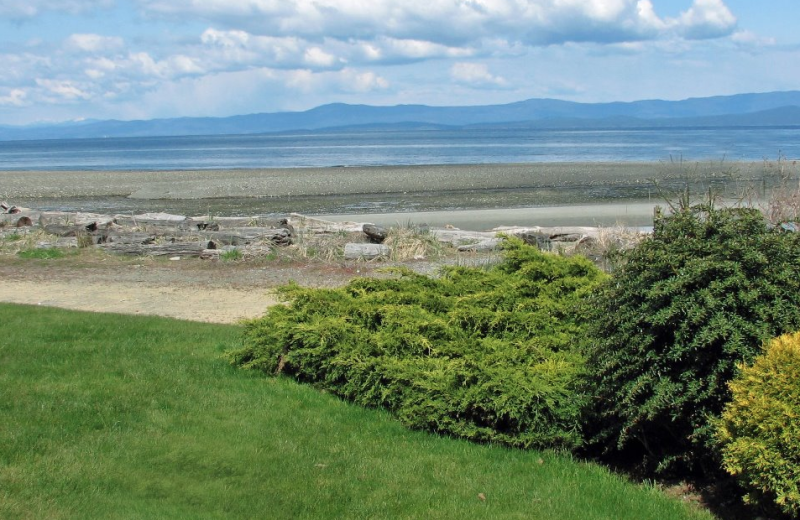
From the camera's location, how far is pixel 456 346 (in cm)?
701

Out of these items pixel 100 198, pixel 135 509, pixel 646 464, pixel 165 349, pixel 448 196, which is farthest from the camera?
pixel 100 198

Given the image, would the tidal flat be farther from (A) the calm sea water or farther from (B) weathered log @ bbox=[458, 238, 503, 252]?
(B) weathered log @ bbox=[458, 238, 503, 252]

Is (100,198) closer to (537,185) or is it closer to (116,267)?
(537,185)

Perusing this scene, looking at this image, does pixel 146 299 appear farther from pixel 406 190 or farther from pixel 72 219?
pixel 406 190

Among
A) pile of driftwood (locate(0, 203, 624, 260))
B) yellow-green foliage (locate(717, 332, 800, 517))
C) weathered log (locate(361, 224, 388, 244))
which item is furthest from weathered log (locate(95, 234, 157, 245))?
yellow-green foliage (locate(717, 332, 800, 517))

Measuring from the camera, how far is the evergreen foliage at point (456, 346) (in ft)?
20.0

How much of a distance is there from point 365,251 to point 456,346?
8985mm

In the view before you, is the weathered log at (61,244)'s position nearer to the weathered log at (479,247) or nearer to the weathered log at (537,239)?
the weathered log at (479,247)

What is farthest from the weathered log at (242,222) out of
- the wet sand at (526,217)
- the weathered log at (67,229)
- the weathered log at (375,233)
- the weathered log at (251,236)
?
the wet sand at (526,217)

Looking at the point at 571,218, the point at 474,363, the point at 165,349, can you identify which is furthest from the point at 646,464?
the point at 571,218

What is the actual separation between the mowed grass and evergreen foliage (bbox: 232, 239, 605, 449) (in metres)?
0.22

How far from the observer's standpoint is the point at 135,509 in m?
5.02

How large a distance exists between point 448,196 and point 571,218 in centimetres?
1094

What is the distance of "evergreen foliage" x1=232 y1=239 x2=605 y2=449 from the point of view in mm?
6102
